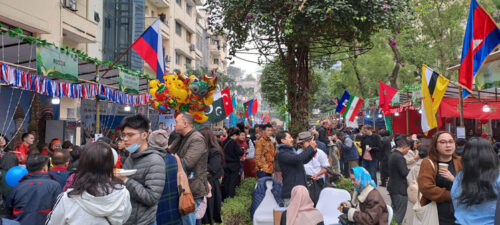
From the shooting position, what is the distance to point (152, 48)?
909cm

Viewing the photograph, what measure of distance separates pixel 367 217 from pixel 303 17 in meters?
4.48

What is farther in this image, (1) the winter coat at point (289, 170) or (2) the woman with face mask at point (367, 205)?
(1) the winter coat at point (289, 170)

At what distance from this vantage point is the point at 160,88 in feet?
19.1

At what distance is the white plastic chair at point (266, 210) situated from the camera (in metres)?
6.55

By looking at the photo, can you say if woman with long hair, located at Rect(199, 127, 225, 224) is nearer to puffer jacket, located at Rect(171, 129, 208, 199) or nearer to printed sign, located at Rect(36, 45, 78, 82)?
puffer jacket, located at Rect(171, 129, 208, 199)

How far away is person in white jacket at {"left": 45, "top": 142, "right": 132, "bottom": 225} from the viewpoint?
9.55 feet

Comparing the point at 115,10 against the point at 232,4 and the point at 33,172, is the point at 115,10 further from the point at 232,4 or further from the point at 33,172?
the point at 33,172

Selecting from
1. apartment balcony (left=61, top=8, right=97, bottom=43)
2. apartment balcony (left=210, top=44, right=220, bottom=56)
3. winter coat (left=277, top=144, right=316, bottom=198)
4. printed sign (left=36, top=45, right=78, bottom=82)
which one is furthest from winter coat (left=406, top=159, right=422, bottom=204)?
apartment balcony (left=210, top=44, right=220, bottom=56)

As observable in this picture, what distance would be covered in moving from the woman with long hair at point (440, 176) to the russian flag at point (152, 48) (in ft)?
20.1

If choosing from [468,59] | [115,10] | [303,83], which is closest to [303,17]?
[303,83]

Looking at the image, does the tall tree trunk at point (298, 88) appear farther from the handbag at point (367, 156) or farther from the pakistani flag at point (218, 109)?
the pakistani flag at point (218, 109)

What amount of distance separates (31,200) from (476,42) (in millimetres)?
6644

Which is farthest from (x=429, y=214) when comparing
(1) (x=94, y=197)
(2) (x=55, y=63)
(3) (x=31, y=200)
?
(2) (x=55, y=63)

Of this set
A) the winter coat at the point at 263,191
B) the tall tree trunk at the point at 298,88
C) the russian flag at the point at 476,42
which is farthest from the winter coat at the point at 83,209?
the tall tree trunk at the point at 298,88
